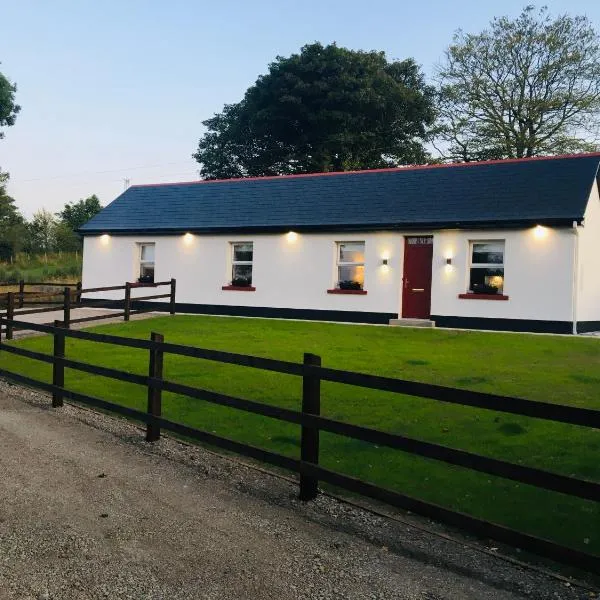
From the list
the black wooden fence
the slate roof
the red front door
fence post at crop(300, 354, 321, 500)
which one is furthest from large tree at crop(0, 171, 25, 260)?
fence post at crop(300, 354, 321, 500)

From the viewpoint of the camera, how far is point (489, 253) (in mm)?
18719

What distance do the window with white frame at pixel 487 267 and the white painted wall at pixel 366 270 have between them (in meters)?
0.24

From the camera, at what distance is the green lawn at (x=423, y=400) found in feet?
17.5

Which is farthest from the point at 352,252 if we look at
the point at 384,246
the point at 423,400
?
the point at 423,400

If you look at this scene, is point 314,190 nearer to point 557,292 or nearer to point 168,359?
point 557,292

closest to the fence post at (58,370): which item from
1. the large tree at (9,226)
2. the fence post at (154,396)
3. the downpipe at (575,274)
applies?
the fence post at (154,396)

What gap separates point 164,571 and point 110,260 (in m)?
22.9

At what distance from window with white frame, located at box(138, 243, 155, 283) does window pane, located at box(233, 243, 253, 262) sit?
3776mm

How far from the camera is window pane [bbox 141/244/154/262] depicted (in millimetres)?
24753

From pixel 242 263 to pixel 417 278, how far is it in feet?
21.4

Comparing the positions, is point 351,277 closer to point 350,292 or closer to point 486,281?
point 350,292

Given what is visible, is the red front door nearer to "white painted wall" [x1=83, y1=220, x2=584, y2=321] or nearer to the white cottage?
the white cottage

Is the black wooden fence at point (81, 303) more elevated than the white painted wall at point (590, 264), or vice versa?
the white painted wall at point (590, 264)

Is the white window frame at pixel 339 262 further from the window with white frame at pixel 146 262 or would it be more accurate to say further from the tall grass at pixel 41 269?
the tall grass at pixel 41 269
